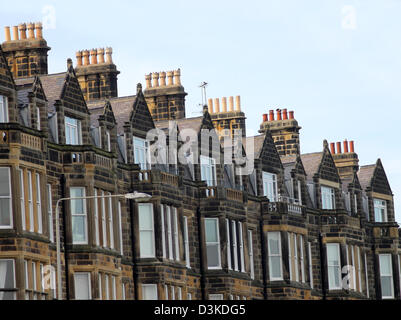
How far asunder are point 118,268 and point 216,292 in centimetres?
1046

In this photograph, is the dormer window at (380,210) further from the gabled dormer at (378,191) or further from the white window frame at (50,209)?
the white window frame at (50,209)

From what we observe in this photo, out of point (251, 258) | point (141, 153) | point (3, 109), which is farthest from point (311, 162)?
point (3, 109)

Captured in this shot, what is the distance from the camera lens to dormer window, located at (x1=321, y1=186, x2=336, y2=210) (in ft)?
271

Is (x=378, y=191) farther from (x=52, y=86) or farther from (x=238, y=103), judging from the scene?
(x=52, y=86)

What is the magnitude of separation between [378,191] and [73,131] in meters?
35.8

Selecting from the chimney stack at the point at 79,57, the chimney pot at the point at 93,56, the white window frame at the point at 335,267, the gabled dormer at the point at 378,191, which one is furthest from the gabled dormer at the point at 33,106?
the gabled dormer at the point at 378,191

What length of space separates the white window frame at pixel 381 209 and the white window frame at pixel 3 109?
4128cm

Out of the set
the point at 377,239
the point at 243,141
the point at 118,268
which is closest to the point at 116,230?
the point at 118,268

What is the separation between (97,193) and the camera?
5769 cm

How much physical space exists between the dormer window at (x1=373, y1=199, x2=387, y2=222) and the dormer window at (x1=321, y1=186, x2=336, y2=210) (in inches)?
276

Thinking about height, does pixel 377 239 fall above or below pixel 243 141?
below

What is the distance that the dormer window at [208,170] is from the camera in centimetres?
6981

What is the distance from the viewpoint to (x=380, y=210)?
90.0 meters
